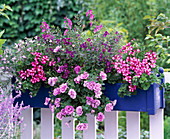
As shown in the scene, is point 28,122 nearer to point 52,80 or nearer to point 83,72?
point 52,80

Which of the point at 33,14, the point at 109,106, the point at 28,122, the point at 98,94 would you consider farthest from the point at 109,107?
the point at 33,14

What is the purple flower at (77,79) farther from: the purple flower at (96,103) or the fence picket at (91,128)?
the fence picket at (91,128)

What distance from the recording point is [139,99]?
148cm

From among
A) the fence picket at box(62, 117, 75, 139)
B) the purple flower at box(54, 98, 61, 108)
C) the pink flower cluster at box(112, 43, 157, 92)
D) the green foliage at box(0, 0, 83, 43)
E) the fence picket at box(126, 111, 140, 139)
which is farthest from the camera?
the green foliage at box(0, 0, 83, 43)

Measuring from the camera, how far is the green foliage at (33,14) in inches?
163

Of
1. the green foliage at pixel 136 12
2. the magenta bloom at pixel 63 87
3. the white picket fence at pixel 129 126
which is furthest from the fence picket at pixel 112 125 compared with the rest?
the green foliage at pixel 136 12

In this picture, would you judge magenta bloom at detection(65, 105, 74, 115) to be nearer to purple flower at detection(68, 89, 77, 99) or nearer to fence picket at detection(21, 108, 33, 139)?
purple flower at detection(68, 89, 77, 99)

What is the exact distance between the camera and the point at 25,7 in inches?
164

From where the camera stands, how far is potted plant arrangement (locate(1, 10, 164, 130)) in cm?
144

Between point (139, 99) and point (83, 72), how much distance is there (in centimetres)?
36

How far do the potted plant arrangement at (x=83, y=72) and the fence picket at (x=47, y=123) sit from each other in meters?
0.15

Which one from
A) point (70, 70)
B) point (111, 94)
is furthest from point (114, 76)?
point (70, 70)

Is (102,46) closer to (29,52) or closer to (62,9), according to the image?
(29,52)

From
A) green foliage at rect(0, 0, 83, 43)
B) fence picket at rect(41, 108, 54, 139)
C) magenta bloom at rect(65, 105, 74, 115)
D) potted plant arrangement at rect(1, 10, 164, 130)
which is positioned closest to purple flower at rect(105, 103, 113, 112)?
potted plant arrangement at rect(1, 10, 164, 130)
